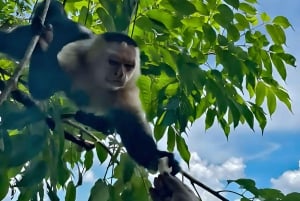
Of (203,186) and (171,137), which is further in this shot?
(171,137)

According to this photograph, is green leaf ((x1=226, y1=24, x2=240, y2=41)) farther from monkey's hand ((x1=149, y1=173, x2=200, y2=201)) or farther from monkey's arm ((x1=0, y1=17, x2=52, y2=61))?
monkey's arm ((x1=0, y1=17, x2=52, y2=61))

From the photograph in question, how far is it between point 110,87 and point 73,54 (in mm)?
198

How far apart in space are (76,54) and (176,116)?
0.81 meters

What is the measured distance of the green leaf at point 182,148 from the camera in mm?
1912

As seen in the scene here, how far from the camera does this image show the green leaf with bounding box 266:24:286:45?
77.5 inches

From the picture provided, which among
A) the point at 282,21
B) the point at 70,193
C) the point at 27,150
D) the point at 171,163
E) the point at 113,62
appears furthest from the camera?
the point at 113,62

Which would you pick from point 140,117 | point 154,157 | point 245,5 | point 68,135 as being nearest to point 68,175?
point 68,135

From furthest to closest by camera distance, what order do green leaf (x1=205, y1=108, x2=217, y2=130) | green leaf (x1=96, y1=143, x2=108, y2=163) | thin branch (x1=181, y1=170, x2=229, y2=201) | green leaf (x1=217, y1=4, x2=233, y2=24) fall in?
green leaf (x1=205, y1=108, x2=217, y2=130) → green leaf (x1=96, y1=143, x2=108, y2=163) → green leaf (x1=217, y1=4, x2=233, y2=24) → thin branch (x1=181, y1=170, x2=229, y2=201)

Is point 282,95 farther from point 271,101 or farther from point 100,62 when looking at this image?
point 100,62

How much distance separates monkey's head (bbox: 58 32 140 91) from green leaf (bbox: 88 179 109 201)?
0.65 meters

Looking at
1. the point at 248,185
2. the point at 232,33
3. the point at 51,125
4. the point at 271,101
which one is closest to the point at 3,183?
the point at 51,125

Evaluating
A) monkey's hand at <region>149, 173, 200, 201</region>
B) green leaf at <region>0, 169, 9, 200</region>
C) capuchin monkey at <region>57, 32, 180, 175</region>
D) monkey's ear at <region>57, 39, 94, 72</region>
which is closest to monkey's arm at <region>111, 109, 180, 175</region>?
capuchin monkey at <region>57, 32, 180, 175</region>

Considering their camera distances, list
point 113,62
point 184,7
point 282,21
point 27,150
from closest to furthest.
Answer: point 27,150 → point 184,7 → point 282,21 → point 113,62

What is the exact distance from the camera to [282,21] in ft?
6.41
